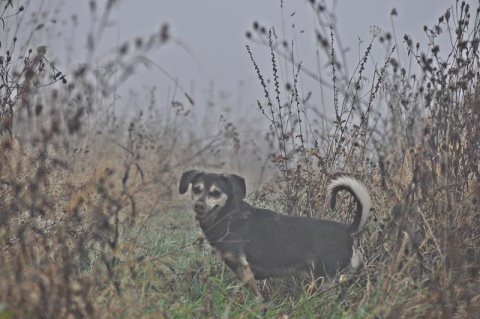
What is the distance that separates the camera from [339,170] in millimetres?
6262

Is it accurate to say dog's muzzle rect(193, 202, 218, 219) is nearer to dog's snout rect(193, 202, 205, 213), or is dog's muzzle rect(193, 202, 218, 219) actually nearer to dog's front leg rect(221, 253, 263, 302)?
dog's snout rect(193, 202, 205, 213)

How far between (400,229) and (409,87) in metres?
2.03

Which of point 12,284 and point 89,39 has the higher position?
point 89,39

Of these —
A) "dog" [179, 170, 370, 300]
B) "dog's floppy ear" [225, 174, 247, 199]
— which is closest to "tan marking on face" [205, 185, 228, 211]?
"dog" [179, 170, 370, 300]

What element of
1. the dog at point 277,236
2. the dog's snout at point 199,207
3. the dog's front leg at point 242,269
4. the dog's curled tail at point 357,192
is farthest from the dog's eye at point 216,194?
the dog's curled tail at point 357,192

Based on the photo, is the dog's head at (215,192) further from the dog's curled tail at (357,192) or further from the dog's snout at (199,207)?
the dog's curled tail at (357,192)

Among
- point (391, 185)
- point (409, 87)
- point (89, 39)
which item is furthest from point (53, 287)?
point (409, 87)

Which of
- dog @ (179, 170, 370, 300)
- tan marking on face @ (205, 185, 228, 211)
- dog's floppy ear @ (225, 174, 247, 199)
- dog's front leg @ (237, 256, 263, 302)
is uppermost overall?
dog's floppy ear @ (225, 174, 247, 199)

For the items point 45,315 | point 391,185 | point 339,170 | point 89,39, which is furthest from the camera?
point 339,170

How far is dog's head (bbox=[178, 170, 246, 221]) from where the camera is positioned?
576 cm

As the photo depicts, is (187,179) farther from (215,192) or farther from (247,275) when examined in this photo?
(247,275)

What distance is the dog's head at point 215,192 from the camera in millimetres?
5762

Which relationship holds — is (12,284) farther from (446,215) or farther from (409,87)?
(409,87)

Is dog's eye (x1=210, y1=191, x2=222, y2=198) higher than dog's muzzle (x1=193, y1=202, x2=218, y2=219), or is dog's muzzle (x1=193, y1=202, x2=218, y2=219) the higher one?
dog's eye (x1=210, y1=191, x2=222, y2=198)
